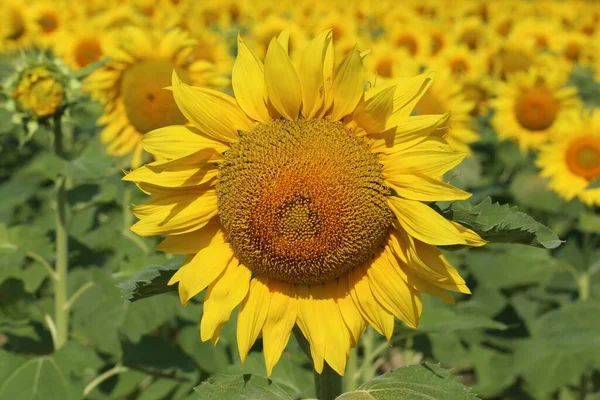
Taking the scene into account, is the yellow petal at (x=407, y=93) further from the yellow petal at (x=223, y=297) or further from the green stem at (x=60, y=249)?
the green stem at (x=60, y=249)

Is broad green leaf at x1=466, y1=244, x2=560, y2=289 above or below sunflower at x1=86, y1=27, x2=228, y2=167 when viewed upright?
below

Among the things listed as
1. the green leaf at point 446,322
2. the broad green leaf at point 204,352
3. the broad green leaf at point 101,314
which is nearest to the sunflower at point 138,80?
the broad green leaf at point 101,314

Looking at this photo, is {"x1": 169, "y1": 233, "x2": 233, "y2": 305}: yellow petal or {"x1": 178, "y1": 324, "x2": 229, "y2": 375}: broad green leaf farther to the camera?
{"x1": 178, "y1": 324, "x2": 229, "y2": 375}: broad green leaf

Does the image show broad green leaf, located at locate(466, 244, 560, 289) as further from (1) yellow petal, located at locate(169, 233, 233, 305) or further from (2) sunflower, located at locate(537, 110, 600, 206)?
(1) yellow petal, located at locate(169, 233, 233, 305)

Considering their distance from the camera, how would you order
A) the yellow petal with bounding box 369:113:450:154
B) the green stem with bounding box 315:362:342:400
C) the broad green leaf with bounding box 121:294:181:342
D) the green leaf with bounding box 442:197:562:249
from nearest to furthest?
the green leaf with bounding box 442:197:562:249, the yellow petal with bounding box 369:113:450:154, the green stem with bounding box 315:362:342:400, the broad green leaf with bounding box 121:294:181:342

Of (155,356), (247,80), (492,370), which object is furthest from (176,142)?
(492,370)

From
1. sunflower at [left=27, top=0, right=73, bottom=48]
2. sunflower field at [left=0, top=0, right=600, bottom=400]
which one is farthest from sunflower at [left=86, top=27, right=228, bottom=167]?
sunflower at [left=27, top=0, right=73, bottom=48]

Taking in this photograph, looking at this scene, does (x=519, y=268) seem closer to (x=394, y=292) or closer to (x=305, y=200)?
(x=394, y=292)

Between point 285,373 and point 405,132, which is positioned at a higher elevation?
point 405,132
